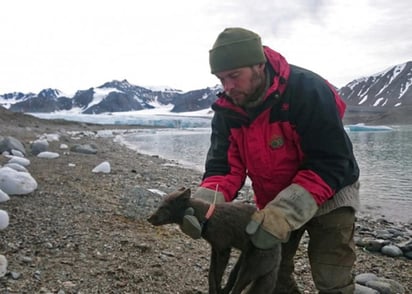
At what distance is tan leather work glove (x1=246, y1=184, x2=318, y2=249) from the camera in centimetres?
240

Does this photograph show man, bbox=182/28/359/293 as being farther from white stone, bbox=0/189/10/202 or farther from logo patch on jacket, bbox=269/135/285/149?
white stone, bbox=0/189/10/202

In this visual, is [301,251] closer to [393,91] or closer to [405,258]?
[405,258]

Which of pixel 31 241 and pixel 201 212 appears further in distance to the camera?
pixel 31 241

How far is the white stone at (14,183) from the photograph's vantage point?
5.71 metres

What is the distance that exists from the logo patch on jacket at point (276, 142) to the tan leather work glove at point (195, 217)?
0.50 meters

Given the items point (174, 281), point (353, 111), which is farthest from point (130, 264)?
point (353, 111)

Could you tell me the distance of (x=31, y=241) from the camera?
4219mm

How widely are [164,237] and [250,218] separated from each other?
2654mm

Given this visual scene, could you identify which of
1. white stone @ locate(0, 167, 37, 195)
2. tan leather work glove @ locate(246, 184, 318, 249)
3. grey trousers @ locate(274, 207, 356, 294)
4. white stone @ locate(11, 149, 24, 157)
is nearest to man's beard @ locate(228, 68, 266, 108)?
tan leather work glove @ locate(246, 184, 318, 249)

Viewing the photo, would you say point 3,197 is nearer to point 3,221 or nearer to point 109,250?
point 3,221

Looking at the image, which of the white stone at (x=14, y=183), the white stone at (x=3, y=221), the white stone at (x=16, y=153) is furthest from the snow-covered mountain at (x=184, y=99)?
the white stone at (x=3, y=221)

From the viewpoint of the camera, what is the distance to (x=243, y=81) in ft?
8.38

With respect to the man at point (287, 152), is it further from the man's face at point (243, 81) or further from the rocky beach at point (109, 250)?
the rocky beach at point (109, 250)

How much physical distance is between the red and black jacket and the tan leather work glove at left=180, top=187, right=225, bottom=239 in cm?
7
